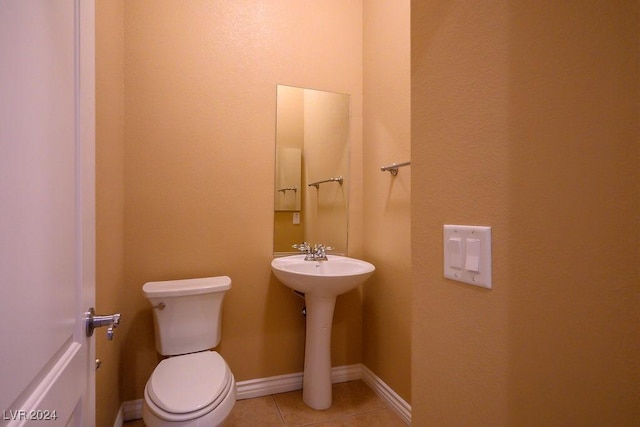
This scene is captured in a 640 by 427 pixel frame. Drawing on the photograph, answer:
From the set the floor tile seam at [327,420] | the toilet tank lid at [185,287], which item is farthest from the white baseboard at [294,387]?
the toilet tank lid at [185,287]

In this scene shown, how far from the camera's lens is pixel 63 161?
1.96 feet

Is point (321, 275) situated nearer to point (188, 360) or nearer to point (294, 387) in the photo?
point (188, 360)

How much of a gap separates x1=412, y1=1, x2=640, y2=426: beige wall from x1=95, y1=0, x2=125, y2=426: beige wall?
1.29 metres

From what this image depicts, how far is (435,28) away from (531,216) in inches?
18.5

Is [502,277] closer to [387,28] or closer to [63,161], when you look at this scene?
[63,161]

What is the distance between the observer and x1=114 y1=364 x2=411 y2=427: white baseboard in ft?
5.61

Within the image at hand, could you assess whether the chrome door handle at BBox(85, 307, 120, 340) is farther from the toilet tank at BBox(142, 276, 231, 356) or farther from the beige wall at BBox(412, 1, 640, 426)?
the toilet tank at BBox(142, 276, 231, 356)

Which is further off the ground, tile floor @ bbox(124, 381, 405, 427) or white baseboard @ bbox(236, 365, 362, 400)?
white baseboard @ bbox(236, 365, 362, 400)

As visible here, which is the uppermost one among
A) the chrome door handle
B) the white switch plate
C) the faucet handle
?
the white switch plate

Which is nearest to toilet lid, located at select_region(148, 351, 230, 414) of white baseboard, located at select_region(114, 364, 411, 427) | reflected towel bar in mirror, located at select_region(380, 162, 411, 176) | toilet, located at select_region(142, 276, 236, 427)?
toilet, located at select_region(142, 276, 236, 427)

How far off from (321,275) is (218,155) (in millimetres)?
986

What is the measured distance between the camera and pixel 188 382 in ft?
4.33

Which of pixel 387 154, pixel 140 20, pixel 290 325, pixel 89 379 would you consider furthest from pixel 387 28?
pixel 89 379

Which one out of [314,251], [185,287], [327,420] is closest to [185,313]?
[185,287]
